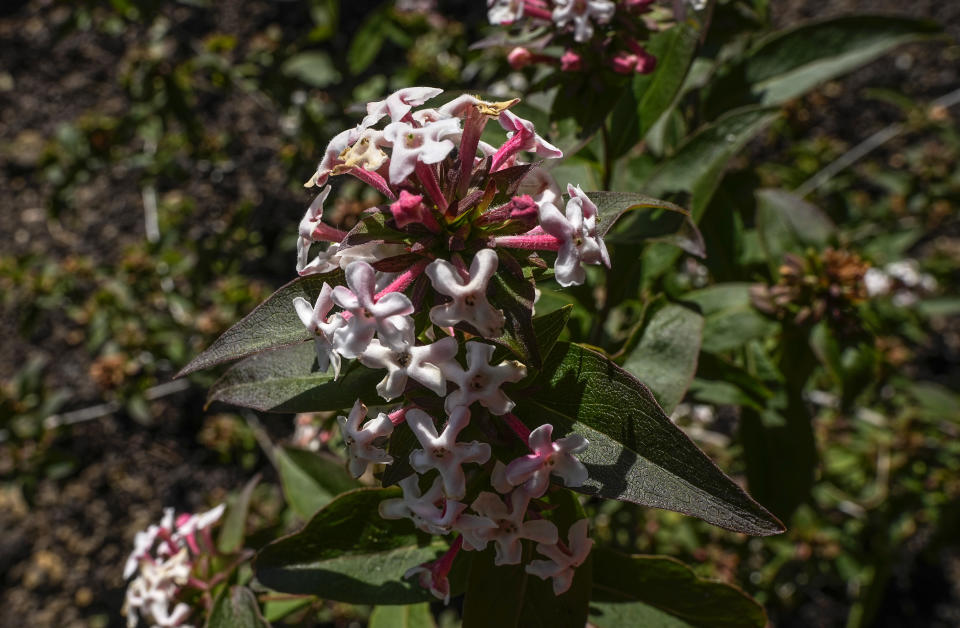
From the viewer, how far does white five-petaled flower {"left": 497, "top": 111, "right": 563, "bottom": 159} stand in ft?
4.01

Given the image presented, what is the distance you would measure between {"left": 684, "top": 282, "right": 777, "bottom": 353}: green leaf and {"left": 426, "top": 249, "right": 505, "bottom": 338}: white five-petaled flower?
1094 mm

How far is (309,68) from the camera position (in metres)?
4.12

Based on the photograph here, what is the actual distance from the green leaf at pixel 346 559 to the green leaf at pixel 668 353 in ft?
1.97

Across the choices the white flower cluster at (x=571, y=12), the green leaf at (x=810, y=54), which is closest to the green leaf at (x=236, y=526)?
the white flower cluster at (x=571, y=12)

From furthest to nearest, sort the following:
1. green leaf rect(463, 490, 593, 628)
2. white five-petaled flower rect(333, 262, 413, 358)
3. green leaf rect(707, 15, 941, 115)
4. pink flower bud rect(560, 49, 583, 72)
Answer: green leaf rect(707, 15, 941, 115) → pink flower bud rect(560, 49, 583, 72) → green leaf rect(463, 490, 593, 628) → white five-petaled flower rect(333, 262, 413, 358)

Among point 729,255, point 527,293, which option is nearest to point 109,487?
point 729,255

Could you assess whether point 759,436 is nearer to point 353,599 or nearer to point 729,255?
point 729,255

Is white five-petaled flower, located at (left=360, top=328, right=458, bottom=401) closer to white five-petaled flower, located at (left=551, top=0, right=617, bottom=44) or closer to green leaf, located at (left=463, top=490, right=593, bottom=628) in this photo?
green leaf, located at (left=463, top=490, right=593, bottom=628)

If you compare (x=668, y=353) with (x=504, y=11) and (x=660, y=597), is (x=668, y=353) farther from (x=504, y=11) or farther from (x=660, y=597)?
(x=504, y=11)

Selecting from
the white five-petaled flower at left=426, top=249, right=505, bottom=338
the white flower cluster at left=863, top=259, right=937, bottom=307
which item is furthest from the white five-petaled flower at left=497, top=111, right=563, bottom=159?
the white flower cluster at left=863, top=259, right=937, bottom=307

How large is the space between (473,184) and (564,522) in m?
0.65

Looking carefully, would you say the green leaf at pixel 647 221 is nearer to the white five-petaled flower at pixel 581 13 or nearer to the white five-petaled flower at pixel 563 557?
the white five-petaled flower at pixel 581 13

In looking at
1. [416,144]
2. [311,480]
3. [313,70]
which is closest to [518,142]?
[416,144]

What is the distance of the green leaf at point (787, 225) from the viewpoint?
2205 millimetres
